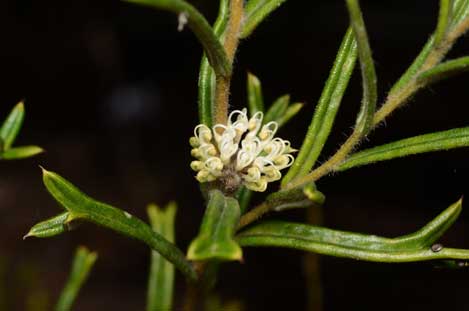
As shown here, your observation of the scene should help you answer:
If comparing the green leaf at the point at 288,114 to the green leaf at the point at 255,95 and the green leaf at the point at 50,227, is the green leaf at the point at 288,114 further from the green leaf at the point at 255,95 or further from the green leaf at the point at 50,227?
the green leaf at the point at 50,227

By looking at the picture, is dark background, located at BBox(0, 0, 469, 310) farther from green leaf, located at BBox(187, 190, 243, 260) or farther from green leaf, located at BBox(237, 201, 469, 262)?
green leaf, located at BBox(187, 190, 243, 260)

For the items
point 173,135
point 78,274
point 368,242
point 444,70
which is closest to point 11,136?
point 78,274

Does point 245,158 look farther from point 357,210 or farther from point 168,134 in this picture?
point 168,134

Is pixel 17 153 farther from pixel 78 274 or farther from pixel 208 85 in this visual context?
pixel 208 85

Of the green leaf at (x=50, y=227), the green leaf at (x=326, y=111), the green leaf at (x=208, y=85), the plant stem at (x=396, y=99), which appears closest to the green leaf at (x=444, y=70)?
the plant stem at (x=396, y=99)

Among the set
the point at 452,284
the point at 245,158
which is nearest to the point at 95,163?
the point at 452,284

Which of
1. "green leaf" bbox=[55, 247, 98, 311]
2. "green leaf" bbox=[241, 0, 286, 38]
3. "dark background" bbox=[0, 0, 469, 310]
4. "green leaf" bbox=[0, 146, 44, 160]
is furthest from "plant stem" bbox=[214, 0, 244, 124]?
"dark background" bbox=[0, 0, 469, 310]
